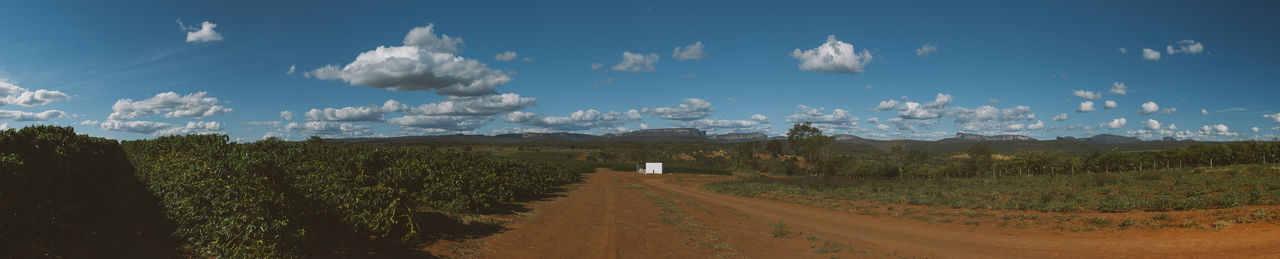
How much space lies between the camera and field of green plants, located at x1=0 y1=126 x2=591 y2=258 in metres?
6.82

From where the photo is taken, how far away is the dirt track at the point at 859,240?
41.8 feet

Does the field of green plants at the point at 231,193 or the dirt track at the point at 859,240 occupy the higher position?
the field of green plants at the point at 231,193

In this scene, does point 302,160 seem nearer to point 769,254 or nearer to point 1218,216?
A: point 769,254

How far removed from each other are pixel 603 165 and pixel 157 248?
81.4 metres

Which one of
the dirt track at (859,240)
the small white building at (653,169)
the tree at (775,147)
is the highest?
the tree at (775,147)

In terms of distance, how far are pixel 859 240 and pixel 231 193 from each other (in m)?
17.0

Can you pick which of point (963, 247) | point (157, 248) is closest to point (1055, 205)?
point (963, 247)

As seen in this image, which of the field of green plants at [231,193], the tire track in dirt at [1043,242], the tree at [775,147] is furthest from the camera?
the tree at [775,147]

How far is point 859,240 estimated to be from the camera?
16672 mm

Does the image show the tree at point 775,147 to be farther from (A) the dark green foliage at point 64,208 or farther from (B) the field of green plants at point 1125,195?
(A) the dark green foliage at point 64,208

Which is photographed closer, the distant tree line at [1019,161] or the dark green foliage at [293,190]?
the dark green foliage at [293,190]

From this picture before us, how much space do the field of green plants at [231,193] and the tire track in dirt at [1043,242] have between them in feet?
47.1

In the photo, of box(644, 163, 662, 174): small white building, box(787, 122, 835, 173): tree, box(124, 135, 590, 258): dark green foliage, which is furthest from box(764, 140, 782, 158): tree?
box(124, 135, 590, 258): dark green foliage

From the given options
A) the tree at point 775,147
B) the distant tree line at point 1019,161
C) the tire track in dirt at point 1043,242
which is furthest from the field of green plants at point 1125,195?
the tree at point 775,147
